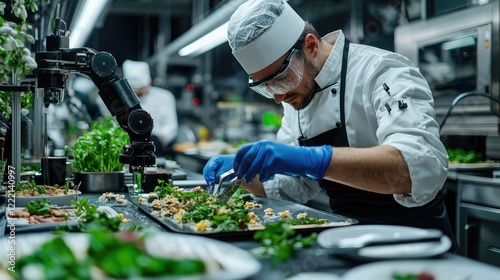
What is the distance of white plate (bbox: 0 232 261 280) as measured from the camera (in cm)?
94

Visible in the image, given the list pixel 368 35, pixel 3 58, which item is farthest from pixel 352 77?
pixel 368 35

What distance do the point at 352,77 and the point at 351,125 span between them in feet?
0.69

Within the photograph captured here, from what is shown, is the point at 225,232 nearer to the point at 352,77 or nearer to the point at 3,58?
the point at 3,58

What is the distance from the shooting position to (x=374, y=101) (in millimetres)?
2109

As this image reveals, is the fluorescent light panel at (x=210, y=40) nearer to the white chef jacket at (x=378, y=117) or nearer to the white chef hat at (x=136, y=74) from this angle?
the white chef hat at (x=136, y=74)

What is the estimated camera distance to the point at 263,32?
2271mm

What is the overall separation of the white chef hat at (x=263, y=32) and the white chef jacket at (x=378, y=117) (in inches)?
8.6

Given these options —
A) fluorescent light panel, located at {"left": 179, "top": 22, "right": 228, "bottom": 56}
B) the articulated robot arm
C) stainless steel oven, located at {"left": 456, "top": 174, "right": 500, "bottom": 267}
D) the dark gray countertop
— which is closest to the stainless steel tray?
the dark gray countertop

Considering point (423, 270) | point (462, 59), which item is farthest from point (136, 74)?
point (423, 270)

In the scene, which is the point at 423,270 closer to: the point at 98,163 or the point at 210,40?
the point at 98,163

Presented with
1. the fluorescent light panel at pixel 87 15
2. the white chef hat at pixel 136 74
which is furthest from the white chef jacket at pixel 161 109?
the fluorescent light panel at pixel 87 15

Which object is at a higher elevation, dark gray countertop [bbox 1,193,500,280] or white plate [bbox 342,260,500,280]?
white plate [bbox 342,260,500,280]

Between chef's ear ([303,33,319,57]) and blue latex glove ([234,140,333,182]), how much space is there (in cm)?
60

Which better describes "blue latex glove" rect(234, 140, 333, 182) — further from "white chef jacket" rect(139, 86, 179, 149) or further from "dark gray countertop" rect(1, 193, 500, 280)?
"white chef jacket" rect(139, 86, 179, 149)
